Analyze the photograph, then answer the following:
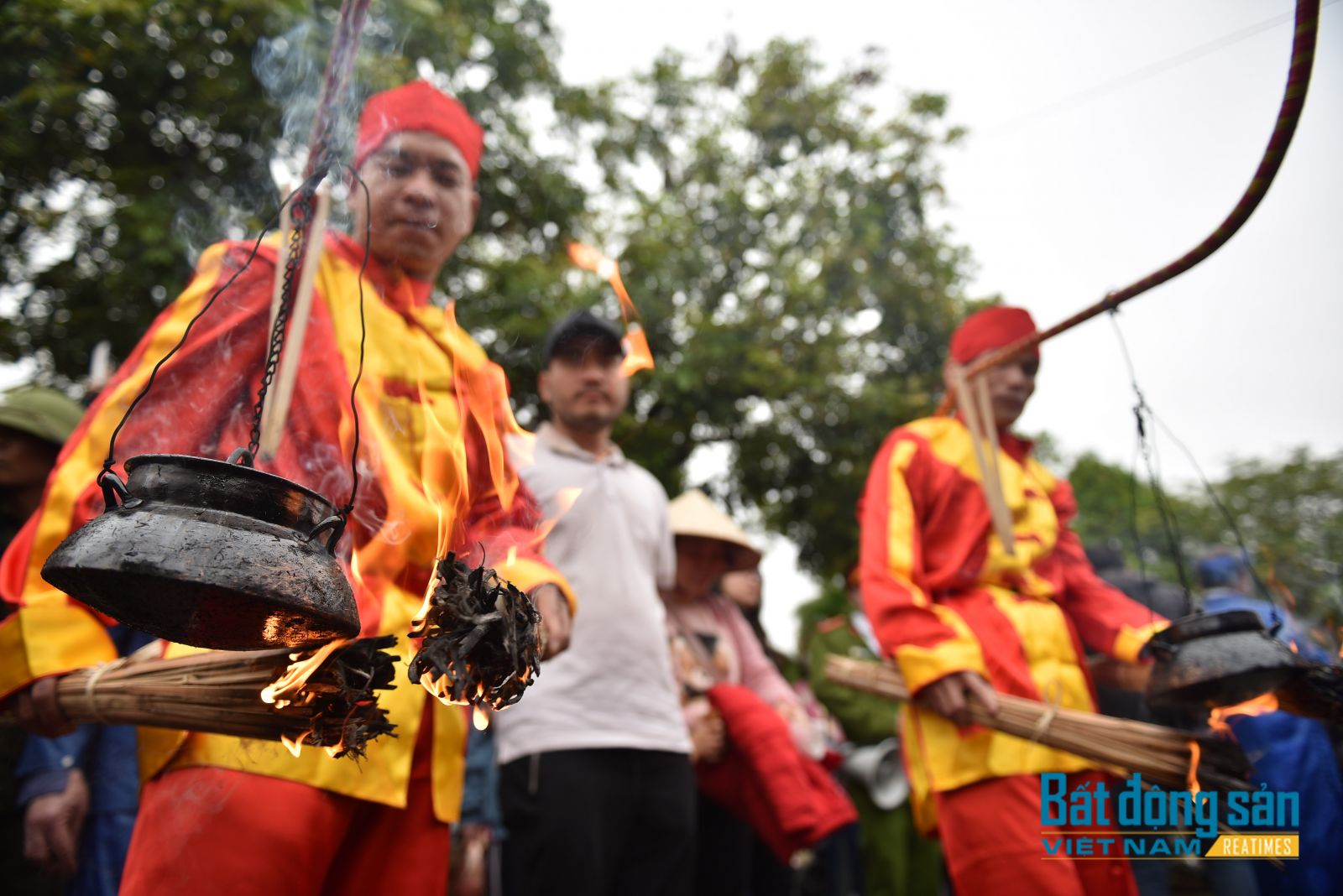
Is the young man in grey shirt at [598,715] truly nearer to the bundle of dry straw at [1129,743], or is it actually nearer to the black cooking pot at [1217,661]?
the bundle of dry straw at [1129,743]

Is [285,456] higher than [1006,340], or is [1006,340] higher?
[1006,340]

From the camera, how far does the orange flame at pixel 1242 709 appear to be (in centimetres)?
263

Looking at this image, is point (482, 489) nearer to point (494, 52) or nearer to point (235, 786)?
point (235, 786)

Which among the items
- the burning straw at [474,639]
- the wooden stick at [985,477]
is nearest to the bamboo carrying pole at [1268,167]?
the wooden stick at [985,477]

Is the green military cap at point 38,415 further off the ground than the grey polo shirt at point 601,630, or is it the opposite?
the green military cap at point 38,415

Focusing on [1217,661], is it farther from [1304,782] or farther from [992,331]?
[1304,782]

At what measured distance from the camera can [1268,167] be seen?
6.45 feet

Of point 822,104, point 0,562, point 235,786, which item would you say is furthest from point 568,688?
point 822,104

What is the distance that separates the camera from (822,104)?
12.0m

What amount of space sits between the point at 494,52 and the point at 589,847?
715 centimetres

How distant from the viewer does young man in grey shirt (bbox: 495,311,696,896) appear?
2.80 m

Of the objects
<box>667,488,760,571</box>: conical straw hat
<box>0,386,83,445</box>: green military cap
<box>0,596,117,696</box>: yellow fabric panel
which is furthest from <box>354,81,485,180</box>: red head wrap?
<box>667,488,760,571</box>: conical straw hat

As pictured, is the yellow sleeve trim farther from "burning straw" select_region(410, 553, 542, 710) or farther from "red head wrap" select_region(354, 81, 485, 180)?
"red head wrap" select_region(354, 81, 485, 180)

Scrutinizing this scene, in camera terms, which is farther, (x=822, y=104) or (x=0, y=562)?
(x=822, y=104)
